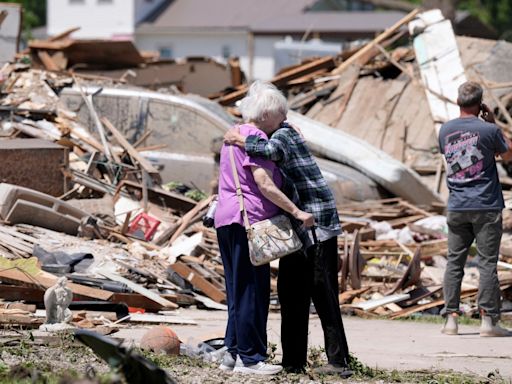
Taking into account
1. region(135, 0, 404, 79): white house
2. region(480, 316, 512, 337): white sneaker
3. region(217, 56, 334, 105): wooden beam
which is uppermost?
region(135, 0, 404, 79): white house

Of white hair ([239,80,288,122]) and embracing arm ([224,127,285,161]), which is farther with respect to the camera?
white hair ([239,80,288,122])

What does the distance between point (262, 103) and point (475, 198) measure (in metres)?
2.68

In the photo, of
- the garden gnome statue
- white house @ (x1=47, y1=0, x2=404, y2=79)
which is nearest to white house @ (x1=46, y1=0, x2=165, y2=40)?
white house @ (x1=47, y1=0, x2=404, y2=79)

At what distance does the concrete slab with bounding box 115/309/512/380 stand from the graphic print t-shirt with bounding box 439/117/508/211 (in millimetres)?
1117

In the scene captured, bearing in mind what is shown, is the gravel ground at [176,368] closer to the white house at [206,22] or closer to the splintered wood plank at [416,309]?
the splintered wood plank at [416,309]

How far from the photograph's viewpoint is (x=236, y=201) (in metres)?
6.98

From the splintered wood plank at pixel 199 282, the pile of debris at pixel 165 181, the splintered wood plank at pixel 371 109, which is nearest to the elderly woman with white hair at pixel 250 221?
the pile of debris at pixel 165 181

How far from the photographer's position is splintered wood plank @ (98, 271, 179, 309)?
10.0 m

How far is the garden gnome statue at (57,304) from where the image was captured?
813 centimetres

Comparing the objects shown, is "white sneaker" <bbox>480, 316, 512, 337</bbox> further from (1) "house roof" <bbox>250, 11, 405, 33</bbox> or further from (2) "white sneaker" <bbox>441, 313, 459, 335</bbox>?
(1) "house roof" <bbox>250, 11, 405, 33</bbox>

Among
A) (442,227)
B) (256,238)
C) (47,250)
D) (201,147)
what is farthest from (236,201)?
(201,147)

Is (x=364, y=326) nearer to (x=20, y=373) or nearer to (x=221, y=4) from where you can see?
(x=20, y=373)

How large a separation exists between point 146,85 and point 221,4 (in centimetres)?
4432

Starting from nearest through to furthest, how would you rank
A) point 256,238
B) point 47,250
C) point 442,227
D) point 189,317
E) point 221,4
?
point 256,238
point 189,317
point 47,250
point 442,227
point 221,4
